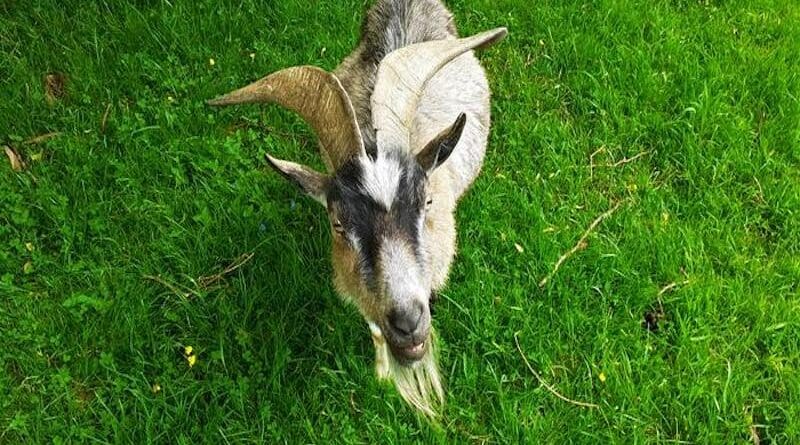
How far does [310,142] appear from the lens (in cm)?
507

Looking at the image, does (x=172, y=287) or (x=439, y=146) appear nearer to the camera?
(x=439, y=146)

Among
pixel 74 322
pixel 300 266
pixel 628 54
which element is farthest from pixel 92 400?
pixel 628 54

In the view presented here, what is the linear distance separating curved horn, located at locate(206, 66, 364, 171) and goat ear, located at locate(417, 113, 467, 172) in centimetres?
31

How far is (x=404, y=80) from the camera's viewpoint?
149 inches

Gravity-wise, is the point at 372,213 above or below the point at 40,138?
above

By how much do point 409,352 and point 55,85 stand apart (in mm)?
3282

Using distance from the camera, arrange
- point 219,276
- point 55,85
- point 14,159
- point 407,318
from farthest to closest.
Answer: point 55,85 < point 14,159 < point 219,276 < point 407,318

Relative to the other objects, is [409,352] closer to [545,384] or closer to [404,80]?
[545,384]

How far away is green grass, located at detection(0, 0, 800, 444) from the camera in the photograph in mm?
3895

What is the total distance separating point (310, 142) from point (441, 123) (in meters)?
0.90

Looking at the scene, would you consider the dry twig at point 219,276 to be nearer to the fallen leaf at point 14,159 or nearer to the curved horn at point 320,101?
the curved horn at point 320,101

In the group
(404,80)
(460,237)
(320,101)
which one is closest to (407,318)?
(320,101)

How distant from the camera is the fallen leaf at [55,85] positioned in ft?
17.1

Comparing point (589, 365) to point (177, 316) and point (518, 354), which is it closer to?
point (518, 354)
